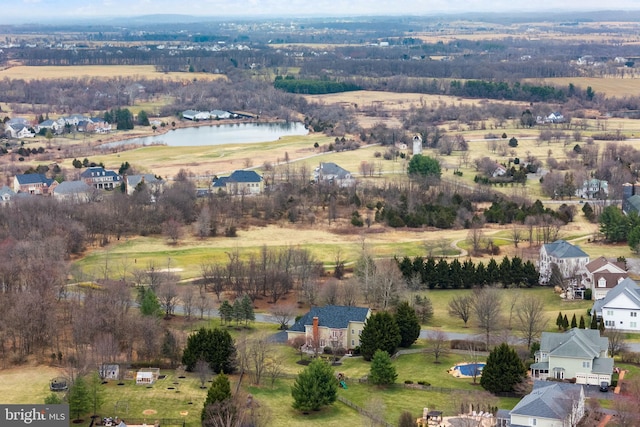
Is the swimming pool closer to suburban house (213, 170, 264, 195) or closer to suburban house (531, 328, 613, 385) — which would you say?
suburban house (531, 328, 613, 385)

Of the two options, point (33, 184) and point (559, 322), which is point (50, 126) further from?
point (559, 322)

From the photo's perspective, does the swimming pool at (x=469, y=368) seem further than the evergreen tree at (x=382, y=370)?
Yes

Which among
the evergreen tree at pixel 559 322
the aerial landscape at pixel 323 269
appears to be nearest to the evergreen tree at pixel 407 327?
the aerial landscape at pixel 323 269

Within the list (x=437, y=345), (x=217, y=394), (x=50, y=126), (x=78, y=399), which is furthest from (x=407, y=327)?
(x=50, y=126)

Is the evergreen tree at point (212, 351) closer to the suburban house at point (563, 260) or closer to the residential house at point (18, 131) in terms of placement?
the suburban house at point (563, 260)

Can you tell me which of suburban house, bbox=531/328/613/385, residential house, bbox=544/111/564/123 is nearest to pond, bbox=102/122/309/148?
residential house, bbox=544/111/564/123

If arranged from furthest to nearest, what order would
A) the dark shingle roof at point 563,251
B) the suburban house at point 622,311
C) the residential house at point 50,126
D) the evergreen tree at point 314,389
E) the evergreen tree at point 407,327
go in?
the residential house at point 50,126 < the dark shingle roof at point 563,251 < the suburban house at point 622,311 < the evergreen tree at point 407,327 < the evergreen tree at point 314,389

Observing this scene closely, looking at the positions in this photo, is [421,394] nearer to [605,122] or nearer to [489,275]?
[489,275]

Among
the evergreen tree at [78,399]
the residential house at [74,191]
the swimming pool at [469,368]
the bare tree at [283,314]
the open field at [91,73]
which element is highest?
the evergreen tree at [78,399]
